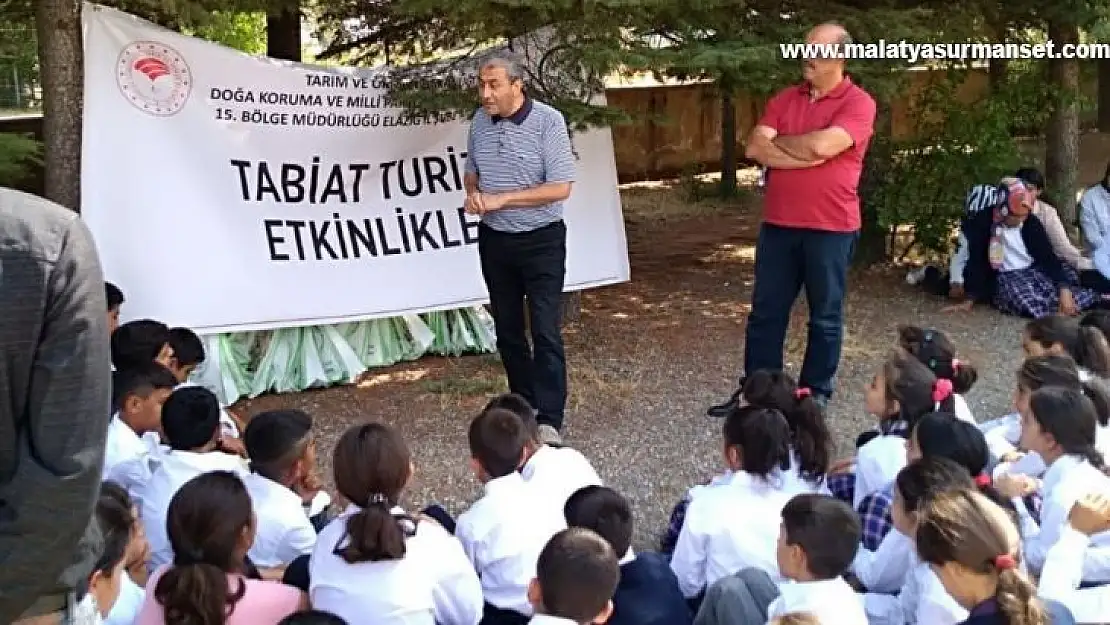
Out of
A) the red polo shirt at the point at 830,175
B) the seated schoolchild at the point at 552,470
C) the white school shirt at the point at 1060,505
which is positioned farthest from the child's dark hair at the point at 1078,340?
the seated schoolchild at the point at 552,470

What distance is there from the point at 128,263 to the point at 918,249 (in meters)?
5.71

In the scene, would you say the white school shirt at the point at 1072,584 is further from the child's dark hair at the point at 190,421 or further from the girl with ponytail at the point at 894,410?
the child's dark hair at the point at 190,421

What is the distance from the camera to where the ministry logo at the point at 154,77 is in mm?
5023

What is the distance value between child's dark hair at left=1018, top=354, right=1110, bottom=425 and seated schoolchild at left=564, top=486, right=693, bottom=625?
1.61m

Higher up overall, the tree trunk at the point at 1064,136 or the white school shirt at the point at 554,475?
the tree trunk at the point at 1064,136

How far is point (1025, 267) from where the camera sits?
7.08 metres

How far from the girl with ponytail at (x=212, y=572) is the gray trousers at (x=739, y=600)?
3.32 ft

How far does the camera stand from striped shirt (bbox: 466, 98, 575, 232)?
4676 mm

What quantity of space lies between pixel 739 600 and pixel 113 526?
1.52m

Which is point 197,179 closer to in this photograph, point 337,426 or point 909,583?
point 337,426

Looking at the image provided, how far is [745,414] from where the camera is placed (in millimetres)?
3326

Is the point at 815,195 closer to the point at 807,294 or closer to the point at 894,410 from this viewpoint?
the point at 807,294

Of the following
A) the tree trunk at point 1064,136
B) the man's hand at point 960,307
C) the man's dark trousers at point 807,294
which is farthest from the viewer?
the tree trunk at point 1064,136

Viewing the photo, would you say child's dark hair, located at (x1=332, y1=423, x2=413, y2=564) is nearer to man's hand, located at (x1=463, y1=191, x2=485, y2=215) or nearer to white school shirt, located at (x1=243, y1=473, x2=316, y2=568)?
white school shirt, located at (x1=243, y1=473, x2=316, y2=568)
